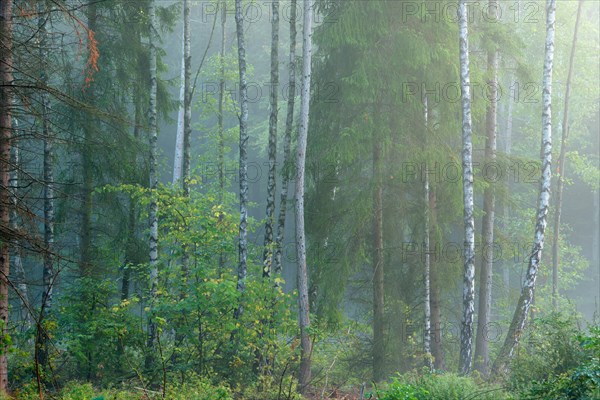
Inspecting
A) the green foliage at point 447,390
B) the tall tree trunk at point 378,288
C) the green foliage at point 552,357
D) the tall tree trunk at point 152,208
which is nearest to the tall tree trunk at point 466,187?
the tall tree trunk at point 378,288

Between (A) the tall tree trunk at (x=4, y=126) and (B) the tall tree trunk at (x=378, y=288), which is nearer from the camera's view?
(A) the tall tree trunk at (x=4, y=126)

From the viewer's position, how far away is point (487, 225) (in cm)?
1730

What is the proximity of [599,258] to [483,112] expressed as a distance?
95.9 feet

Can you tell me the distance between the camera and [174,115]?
42625mm

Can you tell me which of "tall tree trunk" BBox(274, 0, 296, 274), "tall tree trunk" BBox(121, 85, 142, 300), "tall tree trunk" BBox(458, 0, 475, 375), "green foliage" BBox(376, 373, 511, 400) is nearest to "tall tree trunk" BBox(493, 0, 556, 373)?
"tall tree trunk" BBox(458, 0, 475, 375)

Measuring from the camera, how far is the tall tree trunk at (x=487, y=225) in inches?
672

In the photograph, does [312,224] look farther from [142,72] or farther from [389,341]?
[142,72]

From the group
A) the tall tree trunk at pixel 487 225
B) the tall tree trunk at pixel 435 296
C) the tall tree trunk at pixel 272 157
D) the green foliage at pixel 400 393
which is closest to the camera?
the green foliage at pixel 400 393

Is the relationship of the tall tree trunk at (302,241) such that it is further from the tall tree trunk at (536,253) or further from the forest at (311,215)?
the tall tree trunk at (536,253)

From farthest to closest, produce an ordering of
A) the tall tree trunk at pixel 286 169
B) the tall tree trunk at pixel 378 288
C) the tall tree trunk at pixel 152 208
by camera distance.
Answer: the tall tree trunk at pixel 378 288 → the tall tree trunk at pixel 286 169 → the tall tree trunk at pixel 152 208

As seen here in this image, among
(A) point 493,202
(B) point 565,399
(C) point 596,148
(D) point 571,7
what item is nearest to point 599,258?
(C) point 596,148

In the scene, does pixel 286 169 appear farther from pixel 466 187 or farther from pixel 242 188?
pixel 466 187

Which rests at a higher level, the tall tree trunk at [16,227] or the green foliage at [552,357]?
the tall tree trunk at [16,227]

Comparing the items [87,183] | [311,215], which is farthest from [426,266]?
[87,183]
